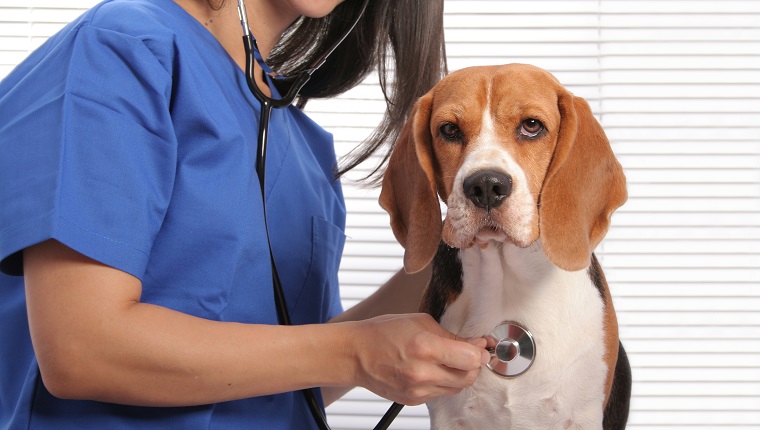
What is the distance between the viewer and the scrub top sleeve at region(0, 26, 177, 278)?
44.6 inches

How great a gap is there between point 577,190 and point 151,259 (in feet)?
2.28

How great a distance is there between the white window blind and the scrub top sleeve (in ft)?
4.40

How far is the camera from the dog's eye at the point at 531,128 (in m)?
1.40

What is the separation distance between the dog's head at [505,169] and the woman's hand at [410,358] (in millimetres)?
177

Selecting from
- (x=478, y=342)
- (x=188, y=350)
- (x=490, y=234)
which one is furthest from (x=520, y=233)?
(x=188, y=350)

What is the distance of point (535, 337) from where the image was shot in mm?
1396

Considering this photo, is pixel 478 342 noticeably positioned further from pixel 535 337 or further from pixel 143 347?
pixel 143 347

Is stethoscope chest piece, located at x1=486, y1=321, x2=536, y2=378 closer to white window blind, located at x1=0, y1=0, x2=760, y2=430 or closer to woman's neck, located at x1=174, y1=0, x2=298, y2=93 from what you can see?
woman's neck, located at x1=174, y1=0, x2=298, y2=93

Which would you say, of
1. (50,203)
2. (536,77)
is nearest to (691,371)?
(536,77)

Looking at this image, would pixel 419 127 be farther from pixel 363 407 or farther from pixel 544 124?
pixel 363 407

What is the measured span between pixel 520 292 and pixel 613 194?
0.77 feet

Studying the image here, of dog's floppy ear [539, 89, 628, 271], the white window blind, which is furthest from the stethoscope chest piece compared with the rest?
the white window blind

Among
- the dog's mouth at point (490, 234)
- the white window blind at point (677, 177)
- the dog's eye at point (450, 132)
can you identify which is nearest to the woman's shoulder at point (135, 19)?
the dog's eye at point (450, 132)

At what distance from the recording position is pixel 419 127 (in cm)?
147
